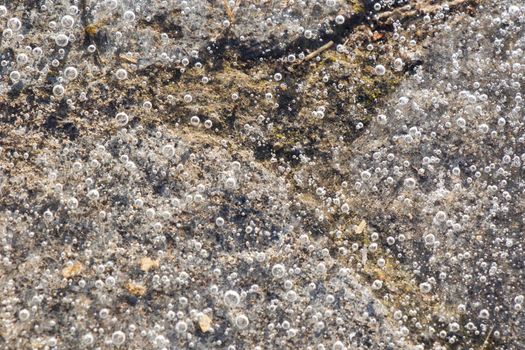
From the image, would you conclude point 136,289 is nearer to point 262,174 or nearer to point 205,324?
point 205,324

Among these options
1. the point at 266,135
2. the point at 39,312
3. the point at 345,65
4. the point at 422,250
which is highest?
the point at 345,65

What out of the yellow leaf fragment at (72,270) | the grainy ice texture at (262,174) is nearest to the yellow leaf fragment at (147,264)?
the grainy ice texture at (262,174)

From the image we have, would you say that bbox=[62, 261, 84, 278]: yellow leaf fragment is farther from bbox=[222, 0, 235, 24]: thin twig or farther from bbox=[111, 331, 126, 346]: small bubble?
bbox=[222, 0, 235, 24]: thin twig

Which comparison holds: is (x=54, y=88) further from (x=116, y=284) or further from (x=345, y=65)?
(x=345, y=65)

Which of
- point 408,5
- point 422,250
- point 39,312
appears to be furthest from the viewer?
point 408,5

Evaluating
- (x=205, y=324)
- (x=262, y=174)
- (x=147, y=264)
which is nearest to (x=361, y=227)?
(x=262, y=174)

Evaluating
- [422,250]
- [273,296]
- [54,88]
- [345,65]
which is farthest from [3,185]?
[422,250]

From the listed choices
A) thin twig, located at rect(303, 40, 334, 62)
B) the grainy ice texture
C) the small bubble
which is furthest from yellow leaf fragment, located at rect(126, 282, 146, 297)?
thin twig, located at rect(303, 40, 334, 62)

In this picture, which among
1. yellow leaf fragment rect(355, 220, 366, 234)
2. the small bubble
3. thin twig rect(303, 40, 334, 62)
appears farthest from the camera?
thin twig rect(303, 40, 334, 62)
